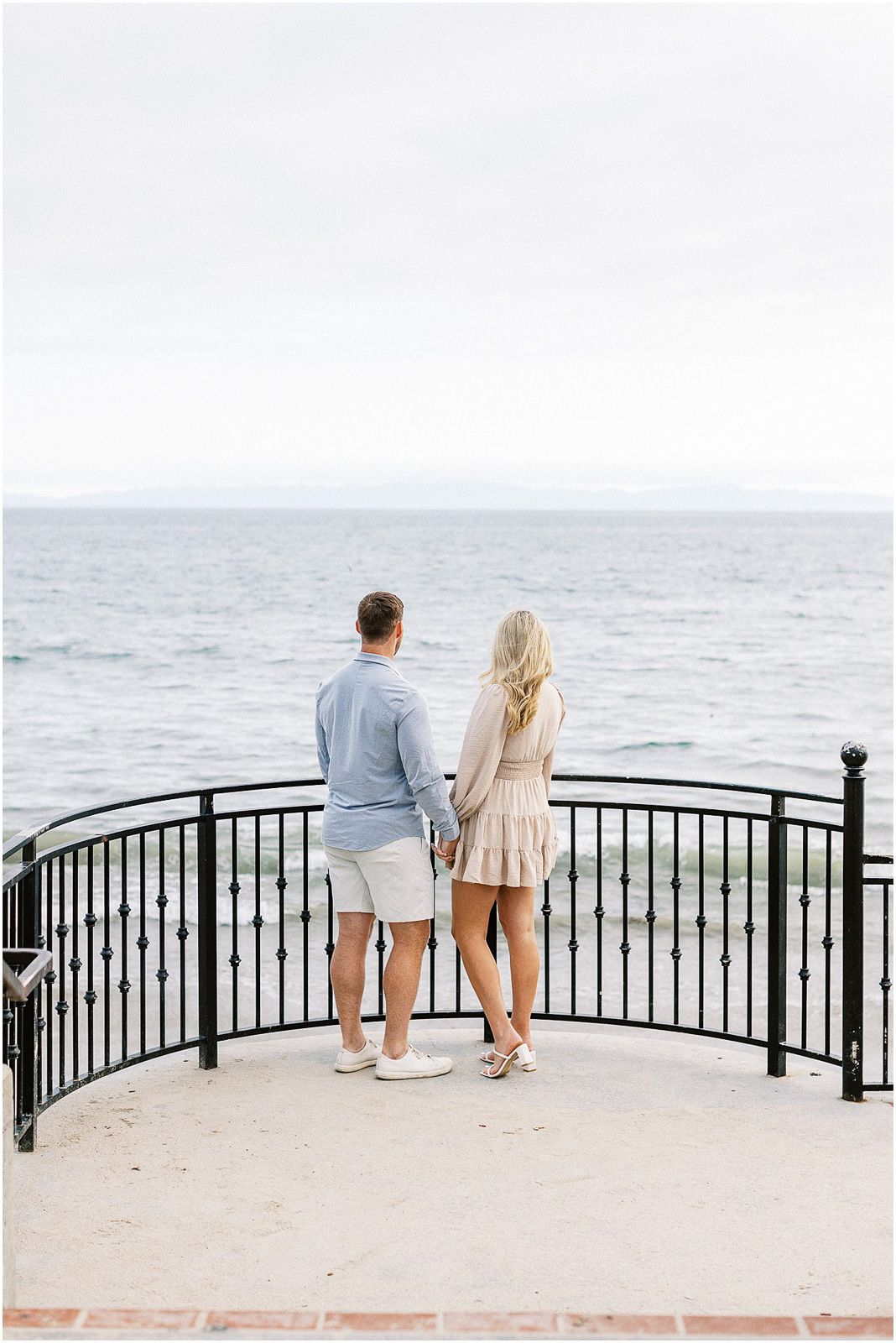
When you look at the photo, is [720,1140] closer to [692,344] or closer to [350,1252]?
[350,1252]

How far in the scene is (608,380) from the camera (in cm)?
4947

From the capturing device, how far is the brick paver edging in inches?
93.2

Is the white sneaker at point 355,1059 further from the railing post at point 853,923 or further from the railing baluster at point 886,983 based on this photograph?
the railing baluster at point 886,983

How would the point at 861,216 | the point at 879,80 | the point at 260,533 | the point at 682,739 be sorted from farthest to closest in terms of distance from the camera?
1. the point at 260,533
2. the point at 861,216
3. the point at 682,739
4. the point at 879,80

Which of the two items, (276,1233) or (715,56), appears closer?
(276,1233)

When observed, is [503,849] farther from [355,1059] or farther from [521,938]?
[355,1059]

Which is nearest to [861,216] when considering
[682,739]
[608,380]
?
[682,739]

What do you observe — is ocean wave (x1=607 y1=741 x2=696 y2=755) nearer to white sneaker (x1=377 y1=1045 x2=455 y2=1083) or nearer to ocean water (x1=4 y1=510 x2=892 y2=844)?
ocean water (x1=4 y1=510 x2=892 y2=844)

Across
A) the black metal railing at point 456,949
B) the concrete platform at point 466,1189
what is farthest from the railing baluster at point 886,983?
Answer: the concrete platform at point 466,1189

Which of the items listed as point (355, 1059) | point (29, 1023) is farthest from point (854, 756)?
point (29, 1023)

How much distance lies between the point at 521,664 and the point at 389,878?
2.97 ft

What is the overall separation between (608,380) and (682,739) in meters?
33.0

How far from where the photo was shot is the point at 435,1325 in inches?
96.8

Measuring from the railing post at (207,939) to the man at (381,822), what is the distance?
1.42 feet
